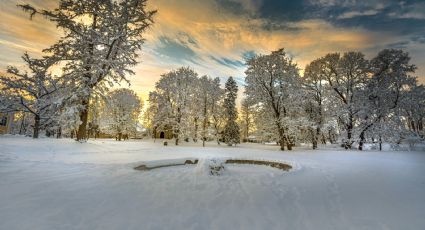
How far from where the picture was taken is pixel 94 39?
50.6 feet

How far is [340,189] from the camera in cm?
732

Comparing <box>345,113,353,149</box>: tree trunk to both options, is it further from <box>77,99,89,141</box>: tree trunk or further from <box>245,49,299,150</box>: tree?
<box>77,99,89,141</box>: tree trunk

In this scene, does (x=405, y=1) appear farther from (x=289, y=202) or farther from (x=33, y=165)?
(x=33, y=165)

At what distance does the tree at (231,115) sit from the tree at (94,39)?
22.7 metres

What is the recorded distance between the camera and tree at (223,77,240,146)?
3644cm

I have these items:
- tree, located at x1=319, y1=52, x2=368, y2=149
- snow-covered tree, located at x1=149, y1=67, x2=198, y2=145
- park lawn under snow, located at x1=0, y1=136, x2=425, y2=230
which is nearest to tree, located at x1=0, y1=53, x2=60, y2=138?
park lawn under snow, located at x1=0, y1=136, x2=425, y2=230

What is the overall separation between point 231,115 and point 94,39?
26.4 metres

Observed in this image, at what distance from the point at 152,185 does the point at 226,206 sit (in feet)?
9.04

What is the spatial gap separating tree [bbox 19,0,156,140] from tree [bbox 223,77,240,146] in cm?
2267

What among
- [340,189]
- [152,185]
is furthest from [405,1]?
[152,185]

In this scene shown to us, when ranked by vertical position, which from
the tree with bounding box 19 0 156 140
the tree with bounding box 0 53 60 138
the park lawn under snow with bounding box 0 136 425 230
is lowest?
the park lawn under snow with bounding box 0 136 425 230

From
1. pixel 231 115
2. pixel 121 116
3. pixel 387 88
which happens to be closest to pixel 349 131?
pixel 387 88

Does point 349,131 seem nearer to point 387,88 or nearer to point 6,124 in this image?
point 387,88

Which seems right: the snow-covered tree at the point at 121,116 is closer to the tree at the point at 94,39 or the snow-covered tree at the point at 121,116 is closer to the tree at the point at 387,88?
the tree at the point at 94,39
